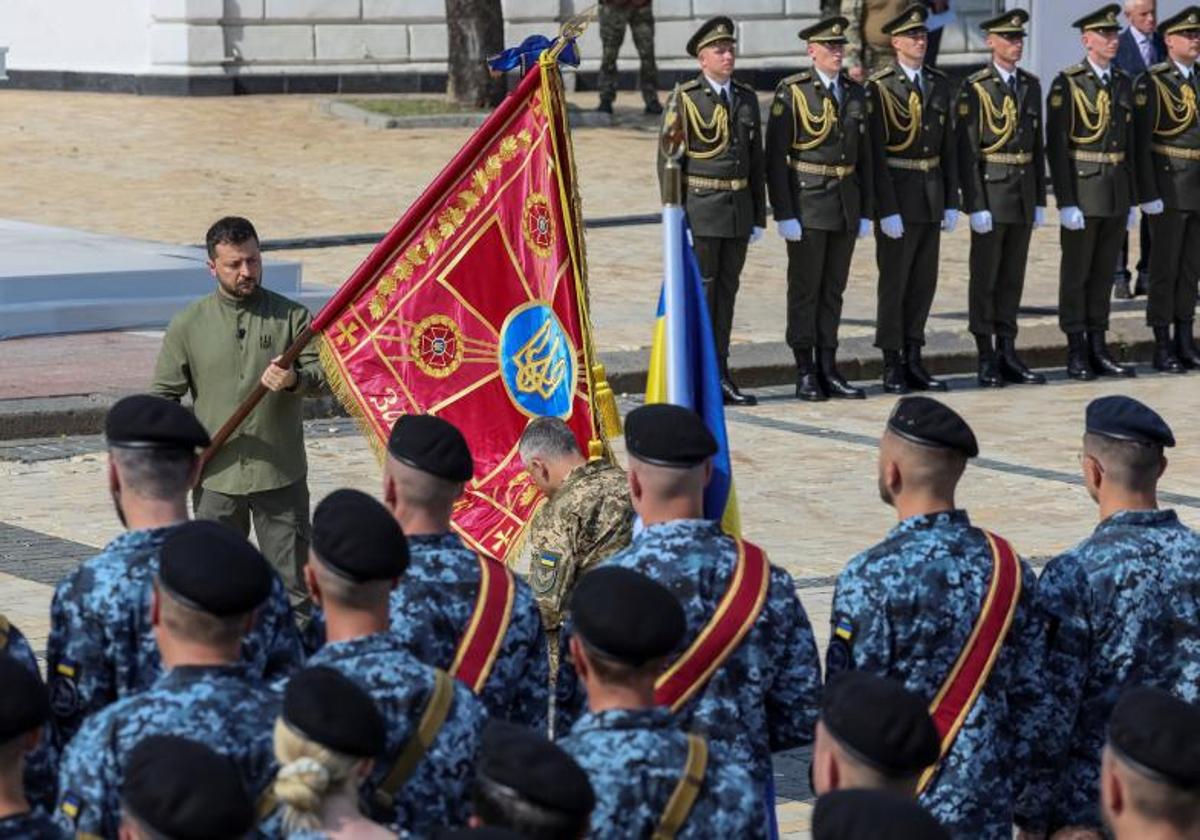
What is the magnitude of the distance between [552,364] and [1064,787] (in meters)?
2.98

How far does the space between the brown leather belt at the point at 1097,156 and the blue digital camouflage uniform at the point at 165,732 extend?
36.3ft

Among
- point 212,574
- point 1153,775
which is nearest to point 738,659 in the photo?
point 212,574

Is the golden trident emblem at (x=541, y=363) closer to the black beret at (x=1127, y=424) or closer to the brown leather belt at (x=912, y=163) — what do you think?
the black beret at (x=1127, y=424)

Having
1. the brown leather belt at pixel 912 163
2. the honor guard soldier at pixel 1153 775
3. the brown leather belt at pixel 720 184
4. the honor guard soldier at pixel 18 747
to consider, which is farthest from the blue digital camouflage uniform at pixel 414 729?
the brown leather belt at pixel 912 163

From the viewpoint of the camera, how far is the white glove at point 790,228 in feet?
46.6

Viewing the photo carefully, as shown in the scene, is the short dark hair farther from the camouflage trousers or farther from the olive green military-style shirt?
the camouflage trousers

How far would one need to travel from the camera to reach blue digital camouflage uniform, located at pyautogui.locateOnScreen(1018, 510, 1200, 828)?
5.77 metres

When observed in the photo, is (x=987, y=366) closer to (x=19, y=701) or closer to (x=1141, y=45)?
(x=1141, y=45)

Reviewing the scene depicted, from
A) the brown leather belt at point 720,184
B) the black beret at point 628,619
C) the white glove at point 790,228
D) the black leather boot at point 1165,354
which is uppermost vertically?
the black beret at point 628,619

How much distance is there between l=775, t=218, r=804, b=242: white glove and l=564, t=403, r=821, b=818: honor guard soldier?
28.5ft

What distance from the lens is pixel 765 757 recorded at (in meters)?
5.53

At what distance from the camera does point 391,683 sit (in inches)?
187

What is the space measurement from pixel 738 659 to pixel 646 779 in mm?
905

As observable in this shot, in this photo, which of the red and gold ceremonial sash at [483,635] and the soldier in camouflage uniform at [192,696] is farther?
the red and gold ceremonial sash at [483,635]
